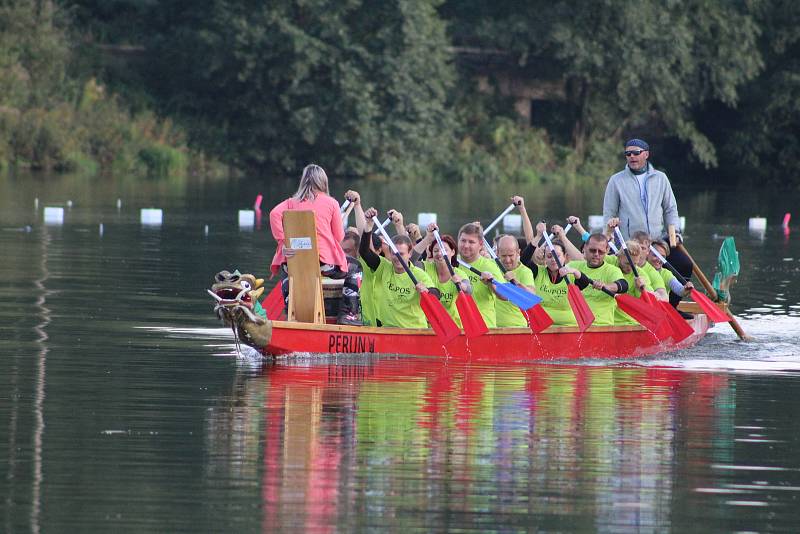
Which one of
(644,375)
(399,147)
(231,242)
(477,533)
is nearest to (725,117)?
(399,147)

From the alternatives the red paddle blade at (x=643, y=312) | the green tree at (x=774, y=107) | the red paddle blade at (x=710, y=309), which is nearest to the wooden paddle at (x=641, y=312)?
the red paddle blade at (x=643, y=312)

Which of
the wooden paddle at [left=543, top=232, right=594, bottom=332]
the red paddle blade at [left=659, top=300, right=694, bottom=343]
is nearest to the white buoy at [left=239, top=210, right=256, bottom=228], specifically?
the red paddle blade at [left=659, top=300, right=694, bottom=343]

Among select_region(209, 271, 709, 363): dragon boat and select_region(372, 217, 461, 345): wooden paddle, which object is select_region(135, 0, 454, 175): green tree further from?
select_region(372, 217, 461, 345): wooden paddle

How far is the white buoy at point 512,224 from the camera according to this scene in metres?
35.3

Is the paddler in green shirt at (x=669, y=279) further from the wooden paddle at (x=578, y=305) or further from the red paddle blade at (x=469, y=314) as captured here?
the red paddle blade at (x=469, y=314)

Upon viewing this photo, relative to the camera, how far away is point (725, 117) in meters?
64.4

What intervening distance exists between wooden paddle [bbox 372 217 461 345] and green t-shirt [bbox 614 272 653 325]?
7.31ft

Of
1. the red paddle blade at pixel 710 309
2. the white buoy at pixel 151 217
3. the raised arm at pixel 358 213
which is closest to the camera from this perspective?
the raised arm at pixel 358 213

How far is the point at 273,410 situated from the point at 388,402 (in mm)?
950

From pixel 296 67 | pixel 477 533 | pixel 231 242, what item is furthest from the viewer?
pixel 296 67

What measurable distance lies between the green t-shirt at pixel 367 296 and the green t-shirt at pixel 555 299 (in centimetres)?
183

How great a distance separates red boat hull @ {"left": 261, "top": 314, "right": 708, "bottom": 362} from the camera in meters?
14.6

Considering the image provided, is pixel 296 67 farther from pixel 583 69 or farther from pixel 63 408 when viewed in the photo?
pixel 63 408

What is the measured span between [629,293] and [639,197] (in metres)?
1.13
